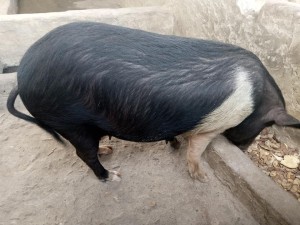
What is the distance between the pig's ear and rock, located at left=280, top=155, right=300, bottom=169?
0.65 metres

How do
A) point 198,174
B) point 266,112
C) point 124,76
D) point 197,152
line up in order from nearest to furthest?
point 124,76 < point 266,112 < point 197,152 < point 198,174

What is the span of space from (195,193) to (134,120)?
80 cm

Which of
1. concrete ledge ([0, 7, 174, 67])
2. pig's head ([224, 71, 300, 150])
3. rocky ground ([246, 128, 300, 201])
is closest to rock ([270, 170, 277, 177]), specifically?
rocky ground ([246, 128, 300, 201])

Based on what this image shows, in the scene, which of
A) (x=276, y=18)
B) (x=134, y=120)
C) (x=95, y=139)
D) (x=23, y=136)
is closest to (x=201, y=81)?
(x=134, y=120)

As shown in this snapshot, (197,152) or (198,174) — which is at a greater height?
(197,152)

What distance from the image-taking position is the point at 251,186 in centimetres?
192

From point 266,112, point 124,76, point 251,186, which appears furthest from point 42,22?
point 251,186

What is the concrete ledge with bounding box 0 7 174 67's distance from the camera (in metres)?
3.02

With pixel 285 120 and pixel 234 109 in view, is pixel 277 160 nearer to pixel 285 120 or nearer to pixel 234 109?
pixel 285 120

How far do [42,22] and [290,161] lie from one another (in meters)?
2.55

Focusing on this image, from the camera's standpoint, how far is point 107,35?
5.12 ft

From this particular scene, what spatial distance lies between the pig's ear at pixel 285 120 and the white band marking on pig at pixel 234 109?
0.15m

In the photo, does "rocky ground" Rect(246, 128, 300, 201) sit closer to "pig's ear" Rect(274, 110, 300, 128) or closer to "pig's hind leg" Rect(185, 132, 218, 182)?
"pig's hind leg" Rect(185, 132, 218, 182)

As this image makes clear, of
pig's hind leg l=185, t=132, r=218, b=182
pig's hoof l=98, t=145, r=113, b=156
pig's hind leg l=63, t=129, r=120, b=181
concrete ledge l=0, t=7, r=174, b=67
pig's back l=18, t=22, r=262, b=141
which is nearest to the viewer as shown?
pig's back l=18, t=22, r=262, b=141
